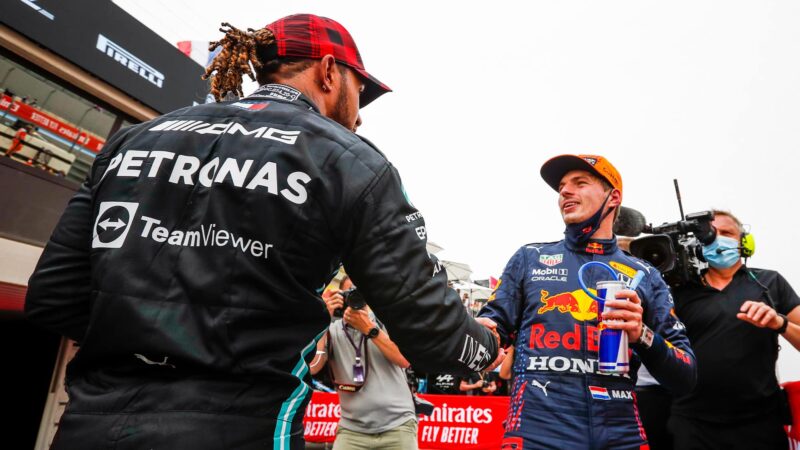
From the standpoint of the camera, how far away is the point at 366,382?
418cm

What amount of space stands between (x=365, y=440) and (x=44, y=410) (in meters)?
4.97

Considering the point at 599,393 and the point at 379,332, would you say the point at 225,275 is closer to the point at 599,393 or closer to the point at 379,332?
the point at 599,393

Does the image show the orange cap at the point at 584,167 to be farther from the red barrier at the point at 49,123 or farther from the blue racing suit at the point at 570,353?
the red barrier at the point at 49,123

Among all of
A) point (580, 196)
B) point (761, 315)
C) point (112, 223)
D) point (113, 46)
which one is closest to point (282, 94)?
point (112, 223)

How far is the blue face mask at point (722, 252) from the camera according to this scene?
3424mm

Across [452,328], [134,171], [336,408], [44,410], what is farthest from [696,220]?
[44,410]

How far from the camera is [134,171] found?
4.13 ft

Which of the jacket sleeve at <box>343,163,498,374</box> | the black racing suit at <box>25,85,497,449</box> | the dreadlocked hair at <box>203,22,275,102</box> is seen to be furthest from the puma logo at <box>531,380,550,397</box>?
the dreadlocked hair at <box>203,22,275,102</box>

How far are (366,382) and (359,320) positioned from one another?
53 cm

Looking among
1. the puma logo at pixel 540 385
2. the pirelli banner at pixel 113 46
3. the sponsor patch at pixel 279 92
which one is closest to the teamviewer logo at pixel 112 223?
the sponsor patch at pixel 279 92

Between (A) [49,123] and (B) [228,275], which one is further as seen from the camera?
(A) [49,123]

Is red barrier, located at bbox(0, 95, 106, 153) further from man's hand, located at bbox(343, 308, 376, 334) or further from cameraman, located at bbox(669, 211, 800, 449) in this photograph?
cameraman, located at bbox(669, 211, 800, 449)

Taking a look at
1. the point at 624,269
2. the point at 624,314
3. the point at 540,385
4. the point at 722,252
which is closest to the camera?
the point at 624,314

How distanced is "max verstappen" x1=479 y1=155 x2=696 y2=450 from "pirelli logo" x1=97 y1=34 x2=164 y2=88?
7.05 metres
